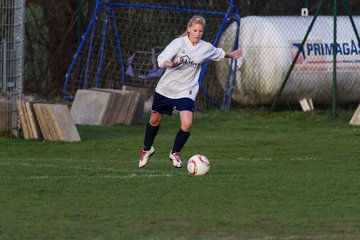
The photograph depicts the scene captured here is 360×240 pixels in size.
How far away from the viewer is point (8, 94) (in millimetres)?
15969

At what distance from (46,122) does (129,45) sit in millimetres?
7760

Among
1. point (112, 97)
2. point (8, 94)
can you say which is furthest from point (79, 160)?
point (112, 97)

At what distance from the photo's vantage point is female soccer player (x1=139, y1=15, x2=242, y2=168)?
1154 cm

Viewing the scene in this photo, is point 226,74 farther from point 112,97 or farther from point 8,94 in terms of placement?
point 8,94

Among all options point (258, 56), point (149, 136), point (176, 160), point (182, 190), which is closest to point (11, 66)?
point (149, 136)

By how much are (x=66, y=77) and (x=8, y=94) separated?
6.12 m

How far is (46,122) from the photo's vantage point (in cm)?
1541

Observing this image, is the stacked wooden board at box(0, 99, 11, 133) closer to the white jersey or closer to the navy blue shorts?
the navy blue shorts

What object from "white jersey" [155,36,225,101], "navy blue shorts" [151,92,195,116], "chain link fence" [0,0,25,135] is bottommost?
"chain link fence" [0,0,25,135]

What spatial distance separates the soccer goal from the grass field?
6.11 metres

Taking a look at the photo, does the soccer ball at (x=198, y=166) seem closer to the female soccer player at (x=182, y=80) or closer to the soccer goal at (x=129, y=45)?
the female soccer player at (x=182, y=80)

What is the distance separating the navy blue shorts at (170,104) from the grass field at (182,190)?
69 centimetres

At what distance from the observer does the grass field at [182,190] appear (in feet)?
24.8

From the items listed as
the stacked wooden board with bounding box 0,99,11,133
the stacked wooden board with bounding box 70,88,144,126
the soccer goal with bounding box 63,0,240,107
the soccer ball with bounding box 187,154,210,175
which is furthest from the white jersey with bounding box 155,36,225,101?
the soccer goal with bounding box 63,0,240,107
